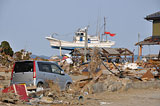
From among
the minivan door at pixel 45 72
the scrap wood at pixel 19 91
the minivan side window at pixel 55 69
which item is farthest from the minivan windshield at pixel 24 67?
the scrap wood at pixel 19 91

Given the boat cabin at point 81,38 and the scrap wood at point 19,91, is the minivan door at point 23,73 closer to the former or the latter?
the scrap wood at point 19,91

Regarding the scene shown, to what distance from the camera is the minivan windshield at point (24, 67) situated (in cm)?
1392

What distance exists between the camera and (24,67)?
14.0 m

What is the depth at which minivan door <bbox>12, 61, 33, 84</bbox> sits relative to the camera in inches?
538

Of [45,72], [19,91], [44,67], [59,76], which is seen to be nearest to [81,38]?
[59,76]

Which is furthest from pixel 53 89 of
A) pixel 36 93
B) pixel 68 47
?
pixel 68 47

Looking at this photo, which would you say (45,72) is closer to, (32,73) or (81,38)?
(32,73)

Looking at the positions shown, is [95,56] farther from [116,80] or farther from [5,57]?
[5,57]

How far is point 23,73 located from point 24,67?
36 cm

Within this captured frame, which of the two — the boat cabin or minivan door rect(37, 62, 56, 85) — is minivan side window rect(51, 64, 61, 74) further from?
the boat cabin

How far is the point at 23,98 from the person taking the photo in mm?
11375

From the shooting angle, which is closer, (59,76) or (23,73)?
(23,73)

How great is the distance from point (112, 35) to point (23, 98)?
91.2 metres

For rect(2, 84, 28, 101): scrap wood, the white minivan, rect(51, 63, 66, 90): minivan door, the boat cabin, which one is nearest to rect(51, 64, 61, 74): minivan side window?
rect(51, 63, 66, 90): minivan door
